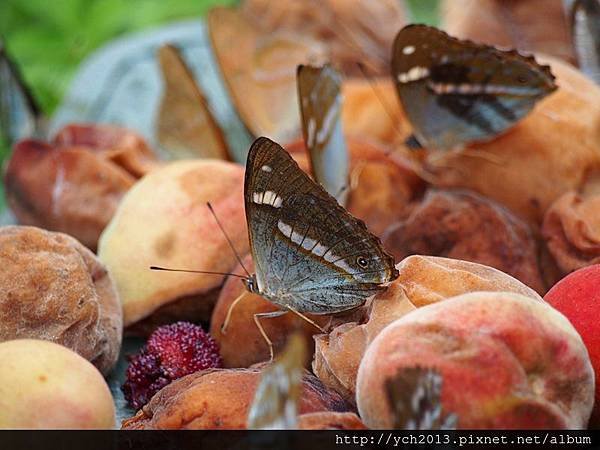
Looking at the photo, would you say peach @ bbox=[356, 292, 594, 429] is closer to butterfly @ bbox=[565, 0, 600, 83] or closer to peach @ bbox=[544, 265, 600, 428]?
peach @ bbox=[544, 265, 600, 428]

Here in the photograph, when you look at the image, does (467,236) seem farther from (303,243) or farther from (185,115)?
(185,115)

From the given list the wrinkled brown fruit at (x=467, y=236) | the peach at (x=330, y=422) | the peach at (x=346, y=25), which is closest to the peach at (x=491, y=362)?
the peach at (x=330, y=422)

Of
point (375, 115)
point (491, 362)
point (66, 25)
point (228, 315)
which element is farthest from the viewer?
point (66, 25)

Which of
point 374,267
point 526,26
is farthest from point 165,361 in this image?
point 526,26

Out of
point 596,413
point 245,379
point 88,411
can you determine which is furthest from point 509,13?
point 88,411

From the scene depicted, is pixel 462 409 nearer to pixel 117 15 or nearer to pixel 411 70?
pixel 411 70

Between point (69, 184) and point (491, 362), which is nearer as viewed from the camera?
point (491, 362)

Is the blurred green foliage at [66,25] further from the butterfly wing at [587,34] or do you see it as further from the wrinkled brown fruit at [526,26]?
the butterfly wing at [587,34]

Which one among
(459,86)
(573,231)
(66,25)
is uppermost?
(459,86)
